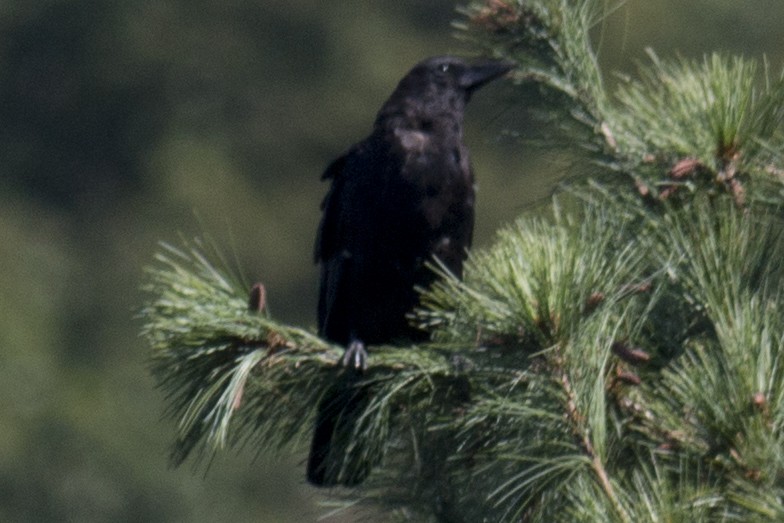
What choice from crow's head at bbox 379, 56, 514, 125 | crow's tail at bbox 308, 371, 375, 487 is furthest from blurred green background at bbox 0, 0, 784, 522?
crow's tail at bbox 308, 371, 375, 487

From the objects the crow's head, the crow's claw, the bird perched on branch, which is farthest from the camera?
the crow's head

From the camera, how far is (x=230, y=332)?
80.0 inches

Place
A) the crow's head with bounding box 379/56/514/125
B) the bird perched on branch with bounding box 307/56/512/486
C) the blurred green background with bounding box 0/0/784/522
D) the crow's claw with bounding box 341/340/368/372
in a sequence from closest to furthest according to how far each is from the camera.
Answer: the crow's claw with bounding box 341/340/368/372 → the bird perched on branch with bounding box 307/56/512/486 → the crow's head with bounding box 379/56/514/125 → the blurred green background with bounding box 0/0/784/522

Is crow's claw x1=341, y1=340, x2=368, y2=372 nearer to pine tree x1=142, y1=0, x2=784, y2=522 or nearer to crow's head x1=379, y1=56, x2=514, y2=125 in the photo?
pine tree x1=142, y1=0, x2=784, y2=522

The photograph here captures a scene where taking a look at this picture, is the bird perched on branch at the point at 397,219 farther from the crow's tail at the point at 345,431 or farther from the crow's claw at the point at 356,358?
the crow's claw at the point at 356,358

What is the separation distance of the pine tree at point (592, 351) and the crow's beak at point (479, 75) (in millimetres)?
450

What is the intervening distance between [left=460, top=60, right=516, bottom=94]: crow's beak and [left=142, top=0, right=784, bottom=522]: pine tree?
17.7 inches

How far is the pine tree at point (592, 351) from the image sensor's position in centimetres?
175

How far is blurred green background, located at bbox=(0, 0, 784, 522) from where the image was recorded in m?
10.8

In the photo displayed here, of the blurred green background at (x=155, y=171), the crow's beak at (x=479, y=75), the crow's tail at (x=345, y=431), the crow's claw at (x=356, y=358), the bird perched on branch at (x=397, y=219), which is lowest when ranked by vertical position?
the crow's tail at (x=345, y=431)

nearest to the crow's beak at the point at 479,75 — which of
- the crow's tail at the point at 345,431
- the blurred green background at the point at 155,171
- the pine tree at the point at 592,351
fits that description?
the pine tree at the point at 592,351

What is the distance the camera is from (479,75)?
3.34 meters

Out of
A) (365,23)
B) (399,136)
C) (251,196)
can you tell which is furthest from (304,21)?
(399,136)

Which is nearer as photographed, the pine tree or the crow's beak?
the pine tree
